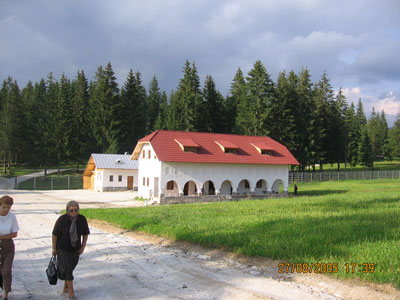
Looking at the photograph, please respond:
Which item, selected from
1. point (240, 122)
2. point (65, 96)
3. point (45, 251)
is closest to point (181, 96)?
point (240, 122)

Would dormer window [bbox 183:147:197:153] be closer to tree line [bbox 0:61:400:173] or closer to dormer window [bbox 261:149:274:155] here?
dormer window [bbox 261:149:274:155]

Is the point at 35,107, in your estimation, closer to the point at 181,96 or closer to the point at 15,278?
the point at 181,96

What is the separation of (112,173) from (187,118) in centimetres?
1839

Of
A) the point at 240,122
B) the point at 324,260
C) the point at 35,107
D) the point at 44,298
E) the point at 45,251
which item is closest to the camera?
the point at 44,298

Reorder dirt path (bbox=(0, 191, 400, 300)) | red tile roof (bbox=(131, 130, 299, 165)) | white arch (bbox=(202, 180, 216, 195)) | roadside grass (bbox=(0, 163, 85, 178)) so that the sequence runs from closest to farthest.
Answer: dirt path (bbox=(0, 191, 400, 300)) < red tile roof (bbox=(131, 130, 299, 165)) < white arch (bbox=(202, 180, 216, 195)) < roadside grass (bbox=(0, 163, 85, 178))

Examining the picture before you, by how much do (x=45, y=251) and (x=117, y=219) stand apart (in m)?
6.44

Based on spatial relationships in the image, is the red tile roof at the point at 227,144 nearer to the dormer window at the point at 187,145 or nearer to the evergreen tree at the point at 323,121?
the dormer window at the point at 187,145

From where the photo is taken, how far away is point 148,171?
34812 millimetres

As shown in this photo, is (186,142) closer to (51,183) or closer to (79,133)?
(51,183)

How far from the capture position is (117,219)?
17.3 meters

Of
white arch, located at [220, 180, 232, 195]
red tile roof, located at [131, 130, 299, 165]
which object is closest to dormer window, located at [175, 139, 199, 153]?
red tile roof, located at [131, 130, 299, 165]

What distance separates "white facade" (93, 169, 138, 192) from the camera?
149ft

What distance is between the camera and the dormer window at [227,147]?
1435 inches

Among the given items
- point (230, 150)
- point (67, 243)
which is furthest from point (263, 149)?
point (67, 243)
